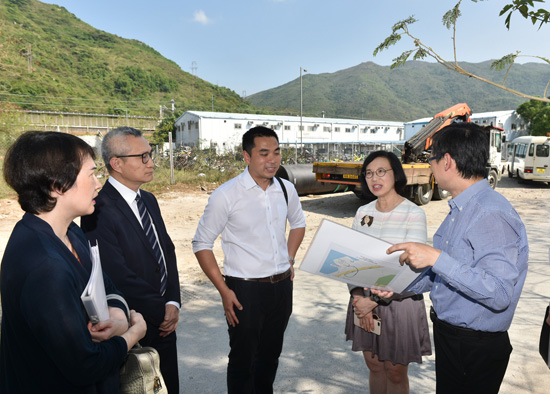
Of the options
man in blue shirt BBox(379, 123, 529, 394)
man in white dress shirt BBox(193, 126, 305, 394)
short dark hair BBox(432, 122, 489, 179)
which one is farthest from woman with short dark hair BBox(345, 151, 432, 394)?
short dark hair BBox(432, 122, 489, 179)

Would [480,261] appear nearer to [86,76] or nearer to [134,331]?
[134,331]

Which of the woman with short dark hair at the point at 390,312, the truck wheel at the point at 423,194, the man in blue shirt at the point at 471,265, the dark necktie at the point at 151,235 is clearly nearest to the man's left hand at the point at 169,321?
the dark necktie at the point at 151,235

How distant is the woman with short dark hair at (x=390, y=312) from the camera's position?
2.30 metres

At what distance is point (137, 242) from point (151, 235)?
0.13 metres

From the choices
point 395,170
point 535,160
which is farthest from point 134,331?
point 535,160

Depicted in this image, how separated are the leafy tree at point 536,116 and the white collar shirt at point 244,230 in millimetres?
47514

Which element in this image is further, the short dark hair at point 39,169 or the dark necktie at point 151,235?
the dark necktie at point 151,235

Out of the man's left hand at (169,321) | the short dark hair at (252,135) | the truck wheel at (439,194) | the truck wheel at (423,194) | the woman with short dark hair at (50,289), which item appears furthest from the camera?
the truck wheel at (439,194)

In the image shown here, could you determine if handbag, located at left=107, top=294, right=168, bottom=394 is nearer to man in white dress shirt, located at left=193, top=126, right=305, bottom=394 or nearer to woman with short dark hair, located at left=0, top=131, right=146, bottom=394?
woman with short dark hair, located at left=0, top=131, right=146, bottom=394

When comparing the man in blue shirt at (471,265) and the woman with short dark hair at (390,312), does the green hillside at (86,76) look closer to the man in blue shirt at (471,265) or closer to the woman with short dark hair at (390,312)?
the woman with short dark hair at (390,312)

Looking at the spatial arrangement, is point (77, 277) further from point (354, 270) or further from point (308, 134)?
point (308, 134)

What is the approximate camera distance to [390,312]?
2318 mm

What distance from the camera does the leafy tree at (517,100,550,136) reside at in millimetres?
41531

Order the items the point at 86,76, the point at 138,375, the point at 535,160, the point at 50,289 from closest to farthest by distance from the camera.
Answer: the point at 50,289, the point at 138,375, the point at 535,160, the point at 86,76
